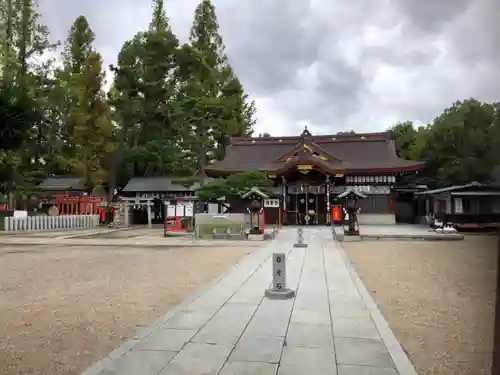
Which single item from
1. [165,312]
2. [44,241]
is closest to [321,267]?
[165,312]

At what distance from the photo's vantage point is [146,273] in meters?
9.05

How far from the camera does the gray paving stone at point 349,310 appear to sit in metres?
5.26

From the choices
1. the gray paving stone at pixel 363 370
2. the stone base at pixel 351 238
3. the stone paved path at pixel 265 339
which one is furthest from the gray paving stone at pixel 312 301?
the stone base at pixel 351 238

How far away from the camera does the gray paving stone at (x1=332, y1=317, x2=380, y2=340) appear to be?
4395mm

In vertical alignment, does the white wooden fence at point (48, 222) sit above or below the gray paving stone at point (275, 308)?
A: above

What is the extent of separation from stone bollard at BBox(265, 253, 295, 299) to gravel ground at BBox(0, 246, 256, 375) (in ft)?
4.63

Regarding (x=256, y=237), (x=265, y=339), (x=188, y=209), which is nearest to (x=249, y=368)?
(x=265, y=339)

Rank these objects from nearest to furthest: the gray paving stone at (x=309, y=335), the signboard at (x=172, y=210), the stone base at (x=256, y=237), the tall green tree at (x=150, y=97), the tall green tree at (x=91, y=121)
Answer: the gray paving stone at (x=309, y=335), the stone base at (x=256, y=237), the signboard at (x=172, y=210), the tall green tree at (x=91, y=121), the tall green tree at (x=150, y=97)

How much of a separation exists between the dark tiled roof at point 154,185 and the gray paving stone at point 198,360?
2513 cm

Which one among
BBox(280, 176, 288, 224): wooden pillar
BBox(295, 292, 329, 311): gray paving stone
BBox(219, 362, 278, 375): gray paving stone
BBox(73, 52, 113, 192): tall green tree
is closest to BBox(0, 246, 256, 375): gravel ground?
BBox(219, 362, 278, 375): gray paving stone

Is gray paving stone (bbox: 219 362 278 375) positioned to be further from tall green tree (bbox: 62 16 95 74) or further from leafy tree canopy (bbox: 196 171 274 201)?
tall green tree (bbox: 62 16 95 74)

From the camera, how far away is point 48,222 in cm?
2392

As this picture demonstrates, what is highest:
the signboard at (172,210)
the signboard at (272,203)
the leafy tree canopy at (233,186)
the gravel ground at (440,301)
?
the leafy tree canopy at (233,186)

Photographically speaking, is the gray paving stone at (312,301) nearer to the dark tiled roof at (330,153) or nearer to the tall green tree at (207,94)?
the dark tiled roof at (330,153)
